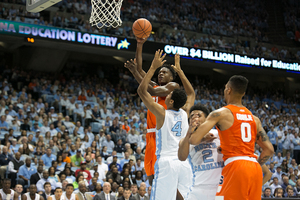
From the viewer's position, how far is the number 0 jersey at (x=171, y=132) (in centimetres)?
445

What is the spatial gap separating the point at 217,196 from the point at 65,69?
1714 centimetres

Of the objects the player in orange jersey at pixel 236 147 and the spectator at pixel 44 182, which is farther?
the spectator at pixel 44 182

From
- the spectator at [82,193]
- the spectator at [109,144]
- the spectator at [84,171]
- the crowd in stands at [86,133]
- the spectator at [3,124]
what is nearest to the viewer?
the spectator at [82,193]

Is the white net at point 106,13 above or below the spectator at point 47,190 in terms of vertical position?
above

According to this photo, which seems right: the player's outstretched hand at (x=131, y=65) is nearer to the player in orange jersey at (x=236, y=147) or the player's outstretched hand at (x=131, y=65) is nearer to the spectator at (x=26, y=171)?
the player in orange jersey at (x=236, y=147)

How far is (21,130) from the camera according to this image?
1184 centimetres

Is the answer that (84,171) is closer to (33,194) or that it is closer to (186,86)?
(33,194)

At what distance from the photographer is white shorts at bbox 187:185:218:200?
11.7ft

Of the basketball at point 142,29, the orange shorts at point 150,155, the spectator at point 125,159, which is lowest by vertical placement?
the spectator at point 125,159

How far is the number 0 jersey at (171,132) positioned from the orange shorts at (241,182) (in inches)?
46.9

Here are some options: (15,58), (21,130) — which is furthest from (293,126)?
(15,58)

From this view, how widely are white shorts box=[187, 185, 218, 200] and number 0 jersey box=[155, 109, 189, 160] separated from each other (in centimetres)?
92

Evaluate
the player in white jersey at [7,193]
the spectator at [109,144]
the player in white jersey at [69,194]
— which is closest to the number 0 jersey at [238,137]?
the player in white jersey at [69,194]

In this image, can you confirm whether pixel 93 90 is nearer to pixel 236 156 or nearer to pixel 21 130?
pixel 21 130
